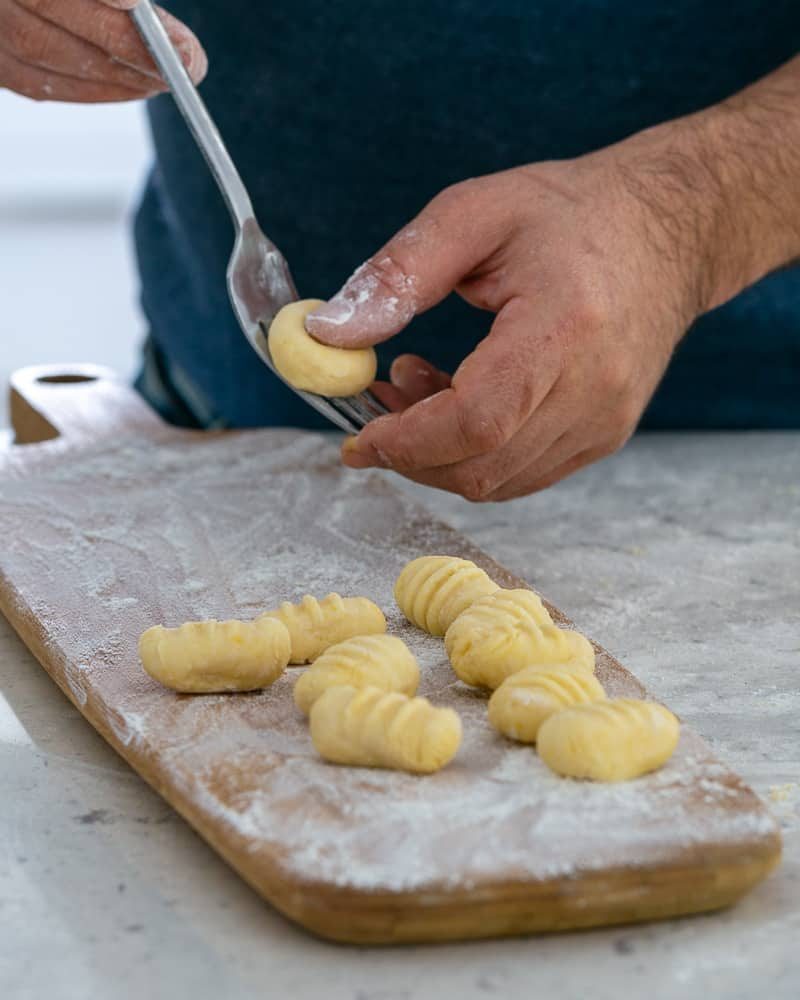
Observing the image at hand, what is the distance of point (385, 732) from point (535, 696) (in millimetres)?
120

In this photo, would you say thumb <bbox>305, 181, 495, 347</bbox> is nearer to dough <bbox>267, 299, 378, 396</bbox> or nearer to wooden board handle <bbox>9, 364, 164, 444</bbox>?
dough <bbox>267, 299, 378, 396</bbox>

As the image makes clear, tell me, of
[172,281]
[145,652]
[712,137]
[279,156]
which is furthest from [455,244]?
[172,281]

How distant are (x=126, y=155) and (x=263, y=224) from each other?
4.62 m

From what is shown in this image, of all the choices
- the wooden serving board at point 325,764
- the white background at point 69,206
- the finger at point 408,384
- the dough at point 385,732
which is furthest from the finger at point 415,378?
the white background at point 69,206

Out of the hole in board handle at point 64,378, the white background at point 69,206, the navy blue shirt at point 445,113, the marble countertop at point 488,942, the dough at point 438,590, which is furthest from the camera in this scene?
the white background at point 69,206

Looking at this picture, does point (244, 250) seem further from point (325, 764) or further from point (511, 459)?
point (325, 764)

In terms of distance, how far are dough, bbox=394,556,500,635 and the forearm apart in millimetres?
443

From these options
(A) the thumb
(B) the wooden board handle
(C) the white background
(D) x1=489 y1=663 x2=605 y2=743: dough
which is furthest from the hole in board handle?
(C) the white background

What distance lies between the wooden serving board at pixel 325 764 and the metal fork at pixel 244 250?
15 centimetres

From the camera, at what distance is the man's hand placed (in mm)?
1334

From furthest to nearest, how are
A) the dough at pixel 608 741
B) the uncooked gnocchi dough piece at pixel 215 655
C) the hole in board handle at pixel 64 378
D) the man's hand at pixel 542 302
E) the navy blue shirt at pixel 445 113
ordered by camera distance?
the hole in board handle at pixel 64 378, the navy blue shirt at pixel 445 113, the man's hand at pixel 542 302, the uncooked gnocchi dough piece at pixel 215 655, the dough at pixel 608 741

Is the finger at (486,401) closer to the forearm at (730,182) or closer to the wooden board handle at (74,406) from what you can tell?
the forearm at (730,182)

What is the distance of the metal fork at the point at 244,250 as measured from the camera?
140cm

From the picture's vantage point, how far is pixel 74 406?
1.93 metres
